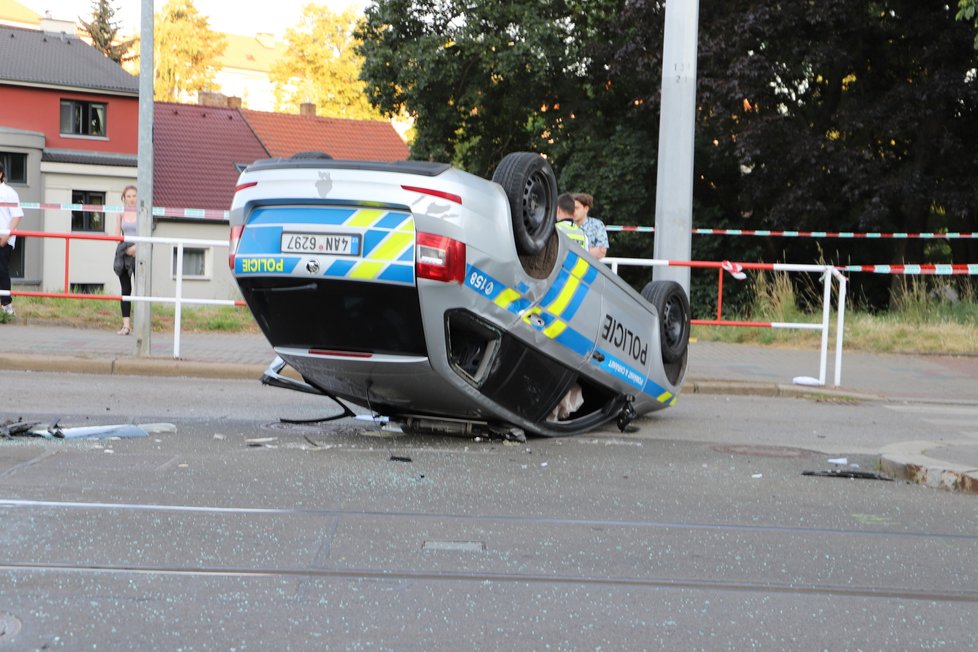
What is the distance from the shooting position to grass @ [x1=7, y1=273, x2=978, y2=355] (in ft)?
53.2

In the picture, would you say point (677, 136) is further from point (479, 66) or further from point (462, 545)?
point (479, 66)

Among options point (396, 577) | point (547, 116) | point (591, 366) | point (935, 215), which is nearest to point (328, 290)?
point (591, 366)

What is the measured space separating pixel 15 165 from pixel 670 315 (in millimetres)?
48727

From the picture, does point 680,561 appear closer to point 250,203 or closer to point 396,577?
point 396,577

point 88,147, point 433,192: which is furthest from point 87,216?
point 433,192

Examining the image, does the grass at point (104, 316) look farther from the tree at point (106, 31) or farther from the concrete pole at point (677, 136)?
the tree at point (106, 31)

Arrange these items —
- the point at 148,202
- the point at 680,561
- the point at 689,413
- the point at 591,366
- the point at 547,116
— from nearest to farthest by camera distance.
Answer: the point at 680,561
the point at 591,366
the point at 689,413
the point at 148,202
the point at 547,116

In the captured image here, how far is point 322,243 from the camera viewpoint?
6.88m

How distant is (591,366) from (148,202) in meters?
6.42

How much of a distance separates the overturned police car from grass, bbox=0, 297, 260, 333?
843 cm

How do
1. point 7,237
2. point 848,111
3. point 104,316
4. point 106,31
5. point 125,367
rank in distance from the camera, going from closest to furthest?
point 125,367
point 7,237
point 104,316
point 848,111
point 106,31

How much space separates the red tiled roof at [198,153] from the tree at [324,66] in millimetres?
7769

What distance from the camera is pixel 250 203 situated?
23.5ft

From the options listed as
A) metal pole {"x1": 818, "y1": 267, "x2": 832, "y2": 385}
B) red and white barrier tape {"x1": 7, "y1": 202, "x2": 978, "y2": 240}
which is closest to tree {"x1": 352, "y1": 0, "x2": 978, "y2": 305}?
red and white barrier tape {"x1": 7, "y1": 202, "x2": 978, "y2": 240}
